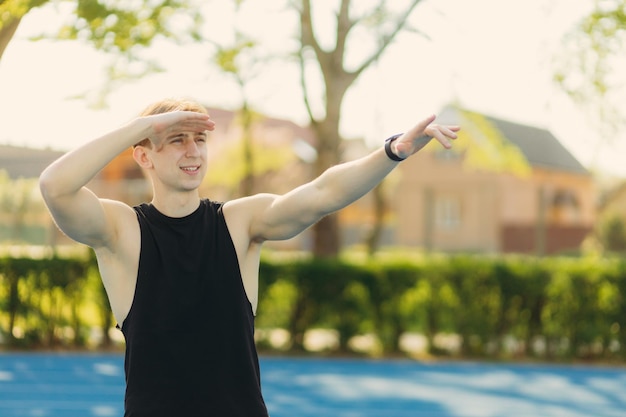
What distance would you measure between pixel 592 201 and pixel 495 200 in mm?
9654

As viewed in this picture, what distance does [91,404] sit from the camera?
370 inches

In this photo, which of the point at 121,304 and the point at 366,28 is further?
the point at 366,28

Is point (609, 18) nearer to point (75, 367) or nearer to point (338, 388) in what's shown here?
point (338, 388)

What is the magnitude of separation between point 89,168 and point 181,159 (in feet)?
1.06

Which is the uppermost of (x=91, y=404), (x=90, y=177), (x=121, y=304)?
(x=90, y=177)

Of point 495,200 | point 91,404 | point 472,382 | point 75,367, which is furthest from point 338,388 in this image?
point 495,200

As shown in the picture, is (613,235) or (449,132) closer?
(449,132)

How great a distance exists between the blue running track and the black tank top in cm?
632

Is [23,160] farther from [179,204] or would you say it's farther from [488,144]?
[179,204]

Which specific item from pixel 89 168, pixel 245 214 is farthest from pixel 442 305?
pixel 89 168

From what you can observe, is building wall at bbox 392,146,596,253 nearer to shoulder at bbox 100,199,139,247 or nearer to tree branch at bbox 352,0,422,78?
tree branch at bbox 352,0,422,78

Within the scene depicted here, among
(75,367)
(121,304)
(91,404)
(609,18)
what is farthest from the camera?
(609,18)

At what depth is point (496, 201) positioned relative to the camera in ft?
127

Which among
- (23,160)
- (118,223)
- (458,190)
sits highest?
(23,160)
